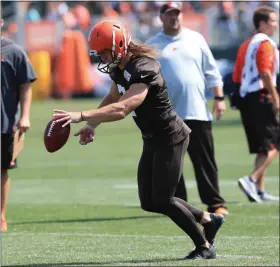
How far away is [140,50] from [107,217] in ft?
11.7

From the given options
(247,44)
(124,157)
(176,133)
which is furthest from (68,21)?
(176,133)

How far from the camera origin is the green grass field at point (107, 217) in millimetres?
8828

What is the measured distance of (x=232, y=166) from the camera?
1620 cm

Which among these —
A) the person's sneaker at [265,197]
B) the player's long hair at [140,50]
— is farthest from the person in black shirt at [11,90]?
the person's sneaker at [265,197]

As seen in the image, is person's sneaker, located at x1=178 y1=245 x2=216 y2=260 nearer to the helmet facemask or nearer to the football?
the football

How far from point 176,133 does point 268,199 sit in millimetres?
4460

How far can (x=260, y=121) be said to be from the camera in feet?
42.0

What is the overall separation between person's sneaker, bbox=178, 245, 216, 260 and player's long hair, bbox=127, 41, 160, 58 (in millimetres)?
1564

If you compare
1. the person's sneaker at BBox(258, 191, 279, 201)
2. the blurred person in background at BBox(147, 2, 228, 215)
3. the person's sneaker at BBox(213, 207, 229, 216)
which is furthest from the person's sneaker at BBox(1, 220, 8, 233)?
the person's sneaker at BBox(258, 191, 279, 201)

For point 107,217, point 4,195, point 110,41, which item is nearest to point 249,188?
point 107,217

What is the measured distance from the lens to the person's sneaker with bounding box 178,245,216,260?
28.2ft

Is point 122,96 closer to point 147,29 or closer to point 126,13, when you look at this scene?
point 147,29

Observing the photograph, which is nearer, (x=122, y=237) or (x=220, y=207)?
(x=122, y=237)

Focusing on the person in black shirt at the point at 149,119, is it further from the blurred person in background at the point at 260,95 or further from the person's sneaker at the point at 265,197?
the person's sneaker at the point at 265,197
